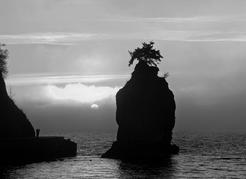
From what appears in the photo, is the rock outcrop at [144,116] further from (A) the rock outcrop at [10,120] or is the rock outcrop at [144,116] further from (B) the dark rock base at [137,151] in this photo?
(A) the rock outcrop at [10,120]

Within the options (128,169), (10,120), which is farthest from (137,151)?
(10,120)

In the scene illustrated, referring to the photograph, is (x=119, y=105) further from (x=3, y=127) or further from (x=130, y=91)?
(x=3, y=127)

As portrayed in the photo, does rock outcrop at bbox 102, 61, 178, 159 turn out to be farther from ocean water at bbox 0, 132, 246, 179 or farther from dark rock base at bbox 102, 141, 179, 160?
ocean water at bbox 0, 132, 246, 179

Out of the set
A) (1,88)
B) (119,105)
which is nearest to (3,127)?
(1,88)

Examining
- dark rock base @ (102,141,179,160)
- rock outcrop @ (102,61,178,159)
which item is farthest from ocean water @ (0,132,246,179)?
rock outcrop @ (102,61,178,159)

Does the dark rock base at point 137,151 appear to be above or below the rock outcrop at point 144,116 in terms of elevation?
below

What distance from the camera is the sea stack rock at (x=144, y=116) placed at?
136 m

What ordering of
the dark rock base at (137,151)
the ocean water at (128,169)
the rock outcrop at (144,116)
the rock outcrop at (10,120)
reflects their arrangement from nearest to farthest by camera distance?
the ocean water at (128,169) → the dark rock base at (137,151) → the rock outcrop at (10,120) → the rock outcrop at (144,116)

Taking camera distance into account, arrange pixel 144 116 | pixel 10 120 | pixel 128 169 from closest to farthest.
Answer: pixel 128 169, pixel 10 120, pixel 144 116

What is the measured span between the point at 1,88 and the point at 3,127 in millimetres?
10105

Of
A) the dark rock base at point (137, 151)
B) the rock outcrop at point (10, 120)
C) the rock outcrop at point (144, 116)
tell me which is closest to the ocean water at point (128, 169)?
the dark rock base at point (137, 151)

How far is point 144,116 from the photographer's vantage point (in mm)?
137250

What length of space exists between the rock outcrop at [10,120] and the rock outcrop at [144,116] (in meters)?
22.4

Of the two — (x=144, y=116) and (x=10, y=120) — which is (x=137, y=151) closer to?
(x=144, y=116)
